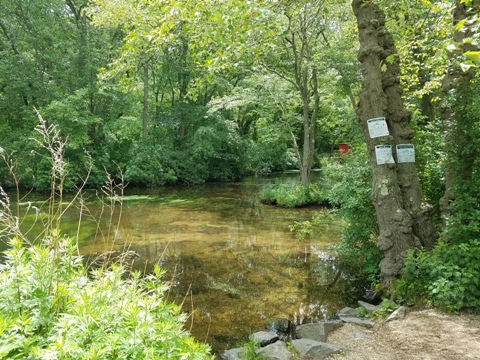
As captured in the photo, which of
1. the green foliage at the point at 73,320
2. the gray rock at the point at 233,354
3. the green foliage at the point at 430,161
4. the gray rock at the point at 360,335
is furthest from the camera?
the green foliage at the point at 430,161

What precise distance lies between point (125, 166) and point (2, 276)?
16.7 metres

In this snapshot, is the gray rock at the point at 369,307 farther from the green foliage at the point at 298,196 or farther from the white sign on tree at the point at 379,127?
the green foliage at the point at 298,196

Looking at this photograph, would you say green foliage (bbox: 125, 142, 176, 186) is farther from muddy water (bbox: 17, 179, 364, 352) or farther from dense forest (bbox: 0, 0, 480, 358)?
muddy water (bbox: 17, 179, 364, 352)

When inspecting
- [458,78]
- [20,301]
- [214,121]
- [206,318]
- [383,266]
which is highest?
[214,121]

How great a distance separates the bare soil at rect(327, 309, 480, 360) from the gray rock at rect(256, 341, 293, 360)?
413mm

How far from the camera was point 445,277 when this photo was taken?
11.4 ft

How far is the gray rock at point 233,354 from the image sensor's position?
10.3 ft

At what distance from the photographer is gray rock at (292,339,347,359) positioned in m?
3.02

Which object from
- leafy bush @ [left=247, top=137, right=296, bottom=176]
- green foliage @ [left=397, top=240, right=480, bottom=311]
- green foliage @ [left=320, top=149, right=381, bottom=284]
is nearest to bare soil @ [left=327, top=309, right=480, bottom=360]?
green foliage @ [left=397, top=240, right=480, bottom=311]

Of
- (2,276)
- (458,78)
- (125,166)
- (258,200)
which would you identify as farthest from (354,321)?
(125,166)

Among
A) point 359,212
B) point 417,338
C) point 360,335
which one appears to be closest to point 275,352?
point 360,335

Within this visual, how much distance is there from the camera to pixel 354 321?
371 centimetres

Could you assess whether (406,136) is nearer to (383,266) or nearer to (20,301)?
(383,266)

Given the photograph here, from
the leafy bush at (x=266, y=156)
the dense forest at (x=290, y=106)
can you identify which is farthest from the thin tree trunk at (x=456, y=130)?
the leafy bush at (x=266, y=156)
